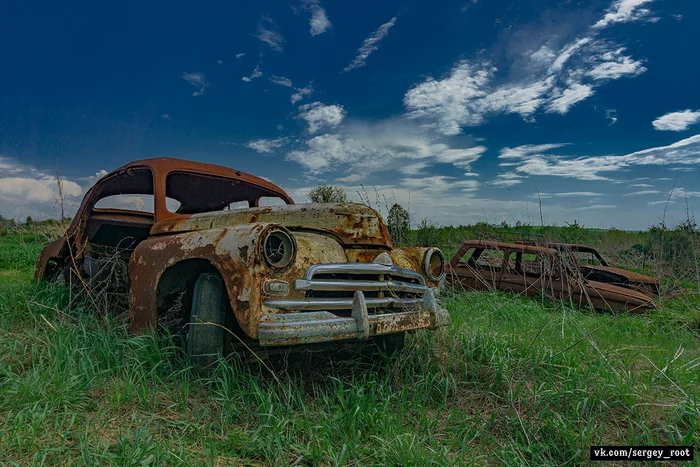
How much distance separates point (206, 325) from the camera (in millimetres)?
2854

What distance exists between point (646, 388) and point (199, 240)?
318 cm

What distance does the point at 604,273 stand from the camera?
764 centimetres

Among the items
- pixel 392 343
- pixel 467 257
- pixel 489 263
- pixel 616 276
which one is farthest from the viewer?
pixel 467 257

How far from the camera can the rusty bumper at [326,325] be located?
2.54 metres

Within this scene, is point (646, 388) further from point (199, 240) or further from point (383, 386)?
point (199, 240)

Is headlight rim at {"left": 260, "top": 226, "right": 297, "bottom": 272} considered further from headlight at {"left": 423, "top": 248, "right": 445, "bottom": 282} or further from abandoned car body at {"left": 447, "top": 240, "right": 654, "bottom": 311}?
abandoned car body at {"left": 447, "top": 240, "right": 654, "bottom": 311}

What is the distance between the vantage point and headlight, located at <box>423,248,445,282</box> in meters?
4.00

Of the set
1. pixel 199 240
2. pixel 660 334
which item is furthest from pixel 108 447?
pixel 660 334

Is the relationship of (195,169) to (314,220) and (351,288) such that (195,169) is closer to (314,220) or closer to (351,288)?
(314,220)

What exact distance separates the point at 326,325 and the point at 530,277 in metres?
5.70

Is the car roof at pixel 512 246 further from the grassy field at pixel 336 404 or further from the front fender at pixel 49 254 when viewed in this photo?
the front fender at pixel 49 254

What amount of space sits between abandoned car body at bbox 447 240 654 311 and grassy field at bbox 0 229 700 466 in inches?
115

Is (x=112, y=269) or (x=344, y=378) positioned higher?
(x=112, y=269)

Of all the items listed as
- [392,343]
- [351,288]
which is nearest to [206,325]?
[351,288]
